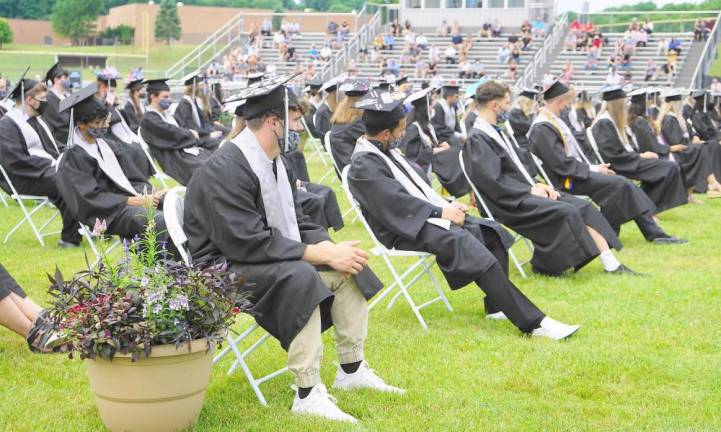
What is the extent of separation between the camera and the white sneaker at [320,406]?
4.66 m

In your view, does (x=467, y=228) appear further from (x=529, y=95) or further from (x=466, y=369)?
(x=529, y=95)

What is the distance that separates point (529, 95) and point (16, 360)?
487 inches

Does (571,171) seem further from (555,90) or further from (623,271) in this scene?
(623,271)

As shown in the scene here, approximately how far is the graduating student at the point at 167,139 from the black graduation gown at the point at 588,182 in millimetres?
5209

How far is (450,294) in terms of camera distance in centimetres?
791

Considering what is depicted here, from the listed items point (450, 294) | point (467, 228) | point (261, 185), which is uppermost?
point (261, 185)

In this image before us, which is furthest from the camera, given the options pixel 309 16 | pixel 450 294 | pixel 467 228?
pixel 309 16

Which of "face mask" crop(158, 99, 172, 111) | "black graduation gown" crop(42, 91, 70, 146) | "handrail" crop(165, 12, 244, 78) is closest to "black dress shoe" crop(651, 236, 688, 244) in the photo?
"face mask" crop(158, 99, 172, 111)

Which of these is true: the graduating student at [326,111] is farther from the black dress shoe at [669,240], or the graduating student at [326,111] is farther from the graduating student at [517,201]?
the graduating student at [517,201]

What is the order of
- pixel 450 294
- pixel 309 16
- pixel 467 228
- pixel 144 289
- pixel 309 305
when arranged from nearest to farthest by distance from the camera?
pixel 144 289 < pixel 309 305 < pixel 467 228 < pixel 450 294 < pixel 309 16

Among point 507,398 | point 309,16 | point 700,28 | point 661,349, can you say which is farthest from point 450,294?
point 309,16

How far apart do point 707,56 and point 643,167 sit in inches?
969

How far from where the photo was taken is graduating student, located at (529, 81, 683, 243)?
31.3ft

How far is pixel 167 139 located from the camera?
1276 cm
